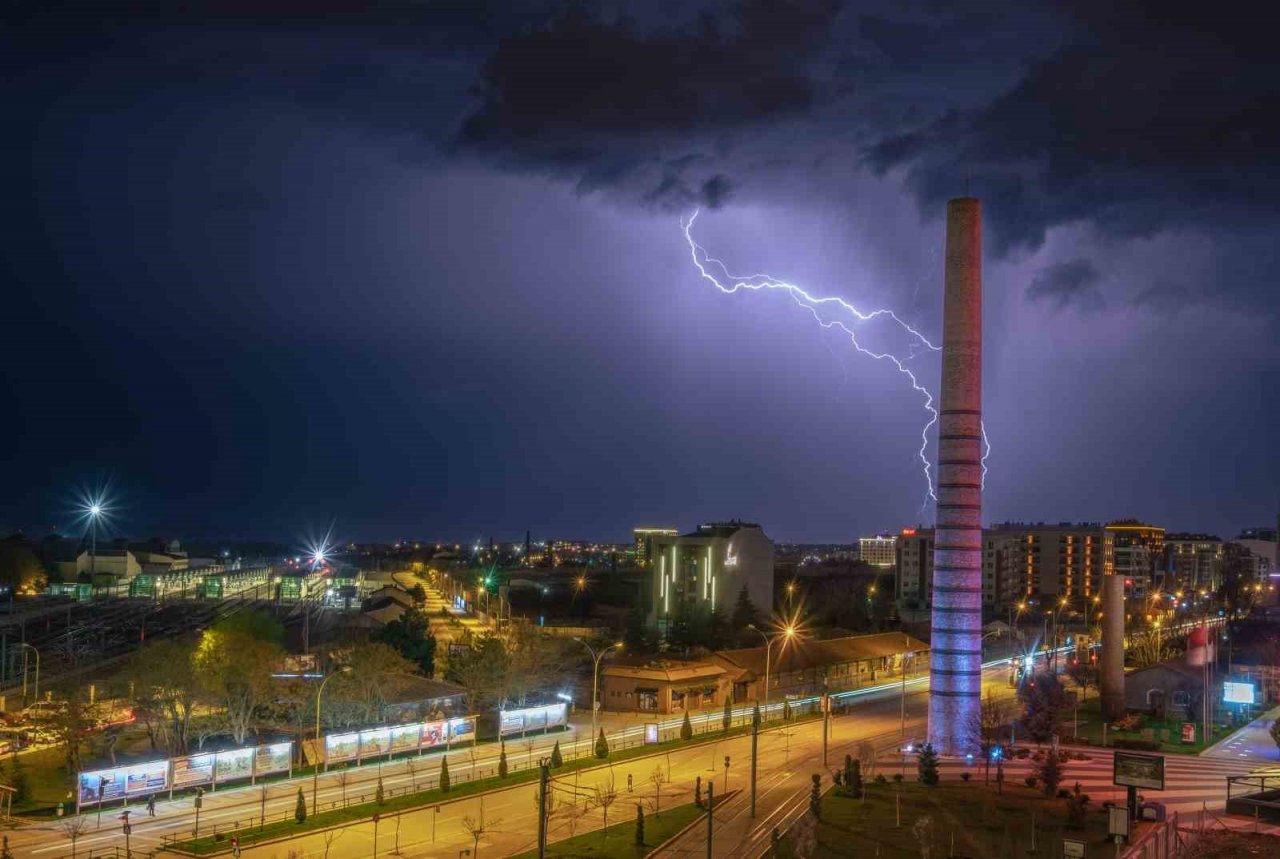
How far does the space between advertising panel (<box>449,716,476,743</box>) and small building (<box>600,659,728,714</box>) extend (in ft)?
39.9

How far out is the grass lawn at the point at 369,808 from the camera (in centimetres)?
3303

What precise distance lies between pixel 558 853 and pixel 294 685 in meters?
19.4

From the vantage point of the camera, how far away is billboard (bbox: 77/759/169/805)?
1457 inches

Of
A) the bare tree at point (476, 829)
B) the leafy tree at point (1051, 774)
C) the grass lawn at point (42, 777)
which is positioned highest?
the leafy tree at point (1051, 774)

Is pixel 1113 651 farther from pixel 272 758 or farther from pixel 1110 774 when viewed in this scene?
pixel 272 758

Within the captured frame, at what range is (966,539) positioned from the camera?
51.5 meters

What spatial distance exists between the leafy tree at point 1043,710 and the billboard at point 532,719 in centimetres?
2028

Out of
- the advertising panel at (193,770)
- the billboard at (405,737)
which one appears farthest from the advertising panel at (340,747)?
the advertising panel at (193,770)

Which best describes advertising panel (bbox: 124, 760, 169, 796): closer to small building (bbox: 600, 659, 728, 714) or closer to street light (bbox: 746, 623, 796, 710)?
small building (bbox: 600, 659, 728, 714)

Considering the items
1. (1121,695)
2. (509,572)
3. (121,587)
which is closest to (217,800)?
(1121,695)

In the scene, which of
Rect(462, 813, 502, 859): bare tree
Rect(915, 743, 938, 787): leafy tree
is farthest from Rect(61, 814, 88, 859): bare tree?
Rect(915, 743, 938, 787): leafy tree

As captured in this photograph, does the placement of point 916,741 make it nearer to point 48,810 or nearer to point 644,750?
point 644,750

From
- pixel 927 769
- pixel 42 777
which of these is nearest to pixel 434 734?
pixel 42 777

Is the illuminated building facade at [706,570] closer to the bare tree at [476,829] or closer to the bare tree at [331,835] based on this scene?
the bare tree at [476,829]
